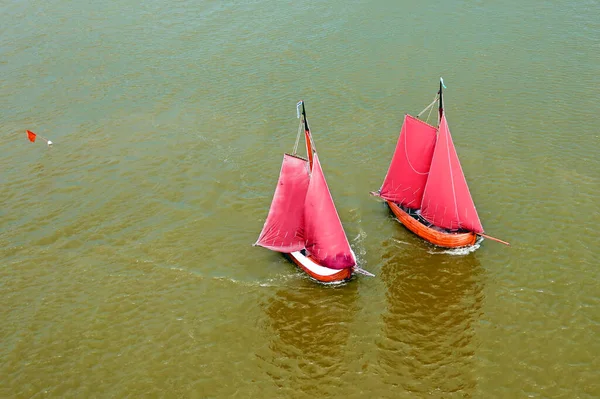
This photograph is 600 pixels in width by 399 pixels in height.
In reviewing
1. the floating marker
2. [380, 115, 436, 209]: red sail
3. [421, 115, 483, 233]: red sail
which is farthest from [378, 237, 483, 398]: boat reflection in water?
the floating marker

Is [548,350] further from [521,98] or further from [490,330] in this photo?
[521,98]

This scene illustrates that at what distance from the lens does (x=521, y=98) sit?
5384 cm

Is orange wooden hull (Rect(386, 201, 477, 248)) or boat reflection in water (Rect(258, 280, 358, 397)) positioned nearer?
boat reflection in water (Rect(258, 280, 358, 397))

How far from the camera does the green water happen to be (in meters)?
31.0

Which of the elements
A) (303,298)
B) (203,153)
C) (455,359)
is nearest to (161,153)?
(203,153)

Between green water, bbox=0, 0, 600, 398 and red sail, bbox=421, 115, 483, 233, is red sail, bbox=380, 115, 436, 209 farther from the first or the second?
green water, bbox=0, 0, 600, 398

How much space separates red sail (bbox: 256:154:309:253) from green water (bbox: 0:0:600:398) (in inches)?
65.8

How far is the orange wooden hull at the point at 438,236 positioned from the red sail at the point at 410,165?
1.67 m

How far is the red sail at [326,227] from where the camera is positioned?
112 ft

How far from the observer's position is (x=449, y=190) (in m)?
36.8

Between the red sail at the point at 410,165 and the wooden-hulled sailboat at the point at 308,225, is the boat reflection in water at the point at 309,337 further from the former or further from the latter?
the red sail at the point at 410,165

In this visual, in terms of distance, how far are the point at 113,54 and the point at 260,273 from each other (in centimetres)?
4401

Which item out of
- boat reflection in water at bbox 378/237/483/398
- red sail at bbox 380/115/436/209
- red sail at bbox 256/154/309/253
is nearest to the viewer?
boat reflection in water at bbox 378/237/483/398

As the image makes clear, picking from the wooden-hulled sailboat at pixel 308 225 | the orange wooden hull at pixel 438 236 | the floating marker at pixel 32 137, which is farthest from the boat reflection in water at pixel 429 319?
the floating marker at pixel 32 137
